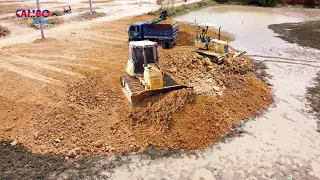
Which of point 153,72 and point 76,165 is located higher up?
point 153,72

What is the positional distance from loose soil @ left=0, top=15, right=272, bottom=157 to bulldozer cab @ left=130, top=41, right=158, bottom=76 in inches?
58.3

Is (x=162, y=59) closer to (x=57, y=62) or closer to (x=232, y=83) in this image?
(x=232, y=83)

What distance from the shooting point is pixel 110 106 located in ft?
39.1

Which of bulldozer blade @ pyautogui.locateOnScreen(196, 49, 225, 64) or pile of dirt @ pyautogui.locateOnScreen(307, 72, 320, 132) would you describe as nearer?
pile of dirt @ pyautogui.locateOnScreen(307, 72, 320, 132)

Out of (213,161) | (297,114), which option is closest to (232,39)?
(297,114)

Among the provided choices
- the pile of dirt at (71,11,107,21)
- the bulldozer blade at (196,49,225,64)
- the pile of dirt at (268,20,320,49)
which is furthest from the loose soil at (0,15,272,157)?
the pile of dirt at (71,11,107,21)

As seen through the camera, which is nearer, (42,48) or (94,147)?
(94,147)

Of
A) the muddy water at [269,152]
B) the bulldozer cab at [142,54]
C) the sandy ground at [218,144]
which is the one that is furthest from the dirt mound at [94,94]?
the muddy water at [269,152]

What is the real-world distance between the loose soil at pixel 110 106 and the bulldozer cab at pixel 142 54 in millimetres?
1480

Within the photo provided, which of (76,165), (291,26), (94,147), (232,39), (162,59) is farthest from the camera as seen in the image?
(291,26)

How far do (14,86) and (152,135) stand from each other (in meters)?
6.75

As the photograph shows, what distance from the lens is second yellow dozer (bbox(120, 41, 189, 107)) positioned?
11.2 metres

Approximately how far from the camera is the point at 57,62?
16.3 meters

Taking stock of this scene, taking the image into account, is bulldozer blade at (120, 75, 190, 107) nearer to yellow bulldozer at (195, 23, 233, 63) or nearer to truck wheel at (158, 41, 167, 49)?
yellow bulldozer at (195, 23, 233, 63)
